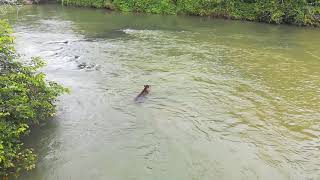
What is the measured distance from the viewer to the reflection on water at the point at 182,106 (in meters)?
8.48

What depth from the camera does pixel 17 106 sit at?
8.55m

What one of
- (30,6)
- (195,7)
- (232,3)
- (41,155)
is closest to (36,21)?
(30,6)

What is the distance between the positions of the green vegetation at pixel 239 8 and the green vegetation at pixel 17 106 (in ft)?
61.3

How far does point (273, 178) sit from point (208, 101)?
4.40 meters

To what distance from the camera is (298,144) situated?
934 centimetres

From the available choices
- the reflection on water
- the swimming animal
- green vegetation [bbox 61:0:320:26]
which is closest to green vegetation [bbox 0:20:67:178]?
the reflection on water

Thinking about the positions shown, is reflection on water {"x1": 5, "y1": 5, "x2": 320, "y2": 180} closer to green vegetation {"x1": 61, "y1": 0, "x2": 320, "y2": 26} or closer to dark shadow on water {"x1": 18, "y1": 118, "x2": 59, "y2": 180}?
dark shadow on water {"x1": 18, "y1": 118, "x2": 59, "y2": 180}

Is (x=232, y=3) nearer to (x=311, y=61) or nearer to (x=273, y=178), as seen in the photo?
(x=311, y=61)

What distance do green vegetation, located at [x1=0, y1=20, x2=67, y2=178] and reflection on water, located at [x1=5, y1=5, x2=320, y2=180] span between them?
39 centimetres

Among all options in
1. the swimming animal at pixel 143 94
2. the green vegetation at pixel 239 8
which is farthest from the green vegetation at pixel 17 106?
the green vegetation at pixel 239 8

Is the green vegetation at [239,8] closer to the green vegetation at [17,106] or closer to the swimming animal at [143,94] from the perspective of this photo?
the swimming animal at [143,94]

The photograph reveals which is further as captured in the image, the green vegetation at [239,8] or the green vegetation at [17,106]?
the green vegetation at [239,8]

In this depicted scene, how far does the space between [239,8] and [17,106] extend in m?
21.2

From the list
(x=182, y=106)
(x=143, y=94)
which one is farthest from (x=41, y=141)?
(x=182, y=106)
